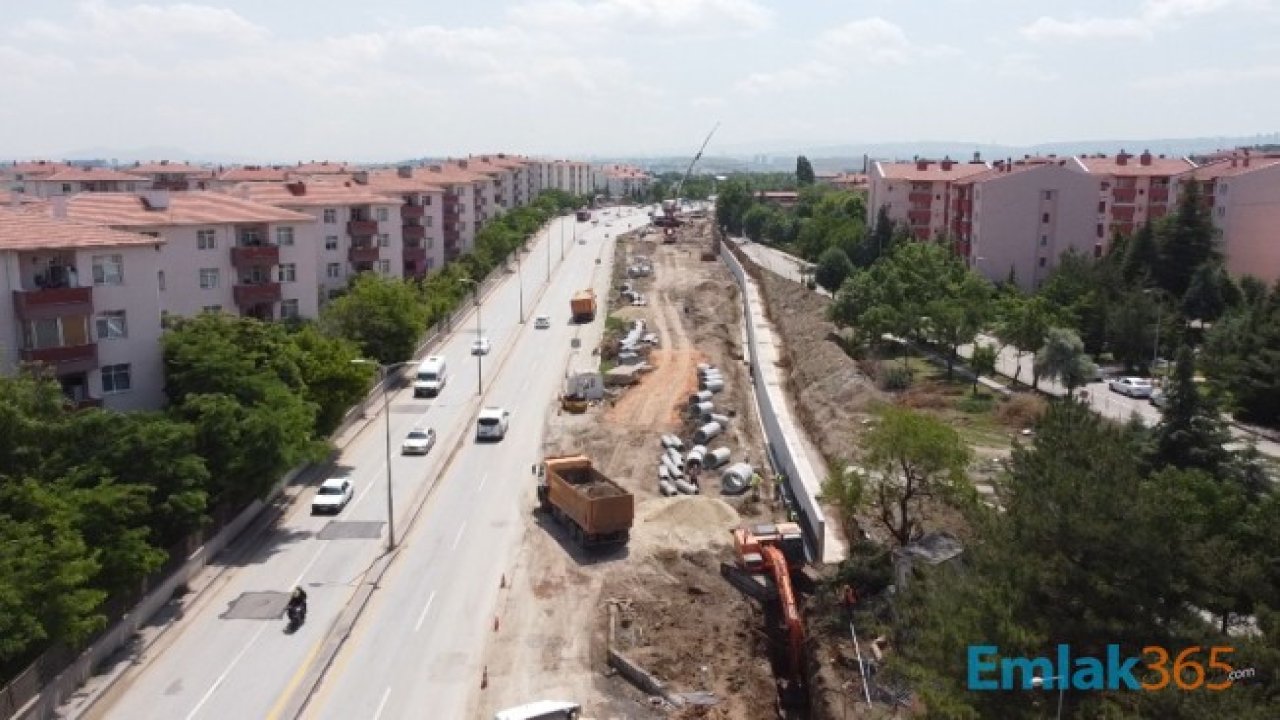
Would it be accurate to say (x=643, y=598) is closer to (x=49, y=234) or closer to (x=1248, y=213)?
(x=49, y=234)

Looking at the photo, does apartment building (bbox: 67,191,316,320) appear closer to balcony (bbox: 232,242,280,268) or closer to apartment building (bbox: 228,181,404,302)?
balcony (bbox: 232,242,280,268)

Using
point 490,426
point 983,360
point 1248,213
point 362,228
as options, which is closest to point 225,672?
point 490,426

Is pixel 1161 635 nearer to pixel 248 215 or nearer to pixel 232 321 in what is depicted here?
pixel 232 321

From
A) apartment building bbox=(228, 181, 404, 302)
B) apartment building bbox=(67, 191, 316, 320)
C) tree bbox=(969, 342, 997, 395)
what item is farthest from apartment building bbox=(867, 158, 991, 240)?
apartment building bbox=(67, 191, 316, 320)

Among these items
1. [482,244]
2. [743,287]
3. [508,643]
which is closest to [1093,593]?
[508,643]

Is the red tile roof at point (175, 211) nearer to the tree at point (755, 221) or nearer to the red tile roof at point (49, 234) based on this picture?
the red tile roof at point (49, 234)

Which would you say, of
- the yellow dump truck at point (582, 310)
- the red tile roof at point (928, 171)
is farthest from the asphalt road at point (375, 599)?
the red tile roof at point (928, 171)
